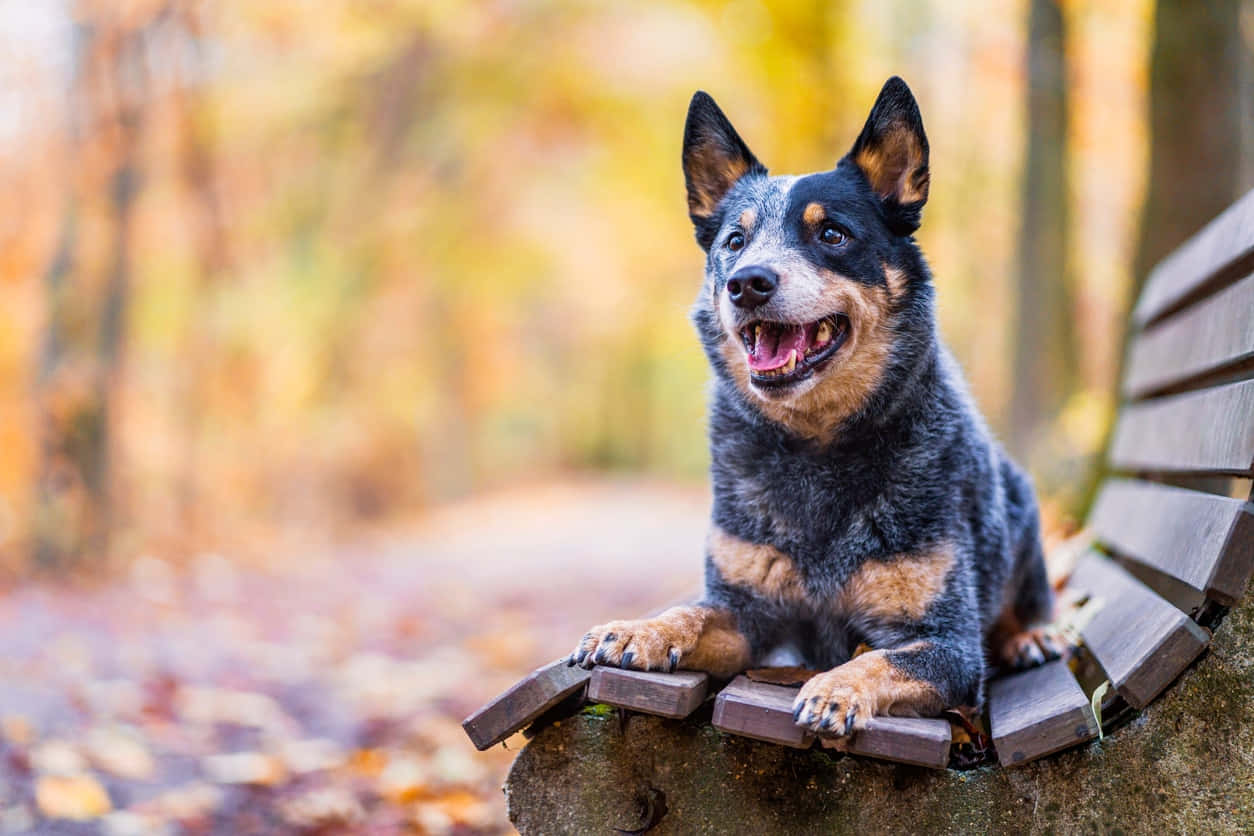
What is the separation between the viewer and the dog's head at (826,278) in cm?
304

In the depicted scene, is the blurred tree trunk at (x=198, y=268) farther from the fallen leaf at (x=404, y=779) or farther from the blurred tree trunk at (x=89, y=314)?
the fallen leaf at (x=404, y=779)

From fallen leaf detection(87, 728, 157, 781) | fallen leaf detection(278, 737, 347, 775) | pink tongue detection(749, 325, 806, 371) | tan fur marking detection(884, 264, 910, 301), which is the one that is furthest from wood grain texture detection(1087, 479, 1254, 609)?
fallen leaf detection(87, 728, 157, 781)

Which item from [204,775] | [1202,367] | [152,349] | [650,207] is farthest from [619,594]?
[152,349]

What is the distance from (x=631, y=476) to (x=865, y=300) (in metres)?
25.2

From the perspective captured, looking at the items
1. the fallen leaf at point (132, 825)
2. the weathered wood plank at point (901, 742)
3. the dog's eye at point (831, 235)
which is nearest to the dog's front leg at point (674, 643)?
the weathered wood plank at point (901, 742)

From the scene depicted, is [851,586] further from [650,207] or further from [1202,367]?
[650,207]

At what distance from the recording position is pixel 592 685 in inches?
106

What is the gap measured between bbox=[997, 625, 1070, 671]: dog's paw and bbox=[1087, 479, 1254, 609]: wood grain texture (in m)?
0.39

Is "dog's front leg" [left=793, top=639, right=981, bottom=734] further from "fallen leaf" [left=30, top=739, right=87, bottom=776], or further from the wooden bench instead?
"fallen leaf" [left=30, top=739, right=87, bottom=776]

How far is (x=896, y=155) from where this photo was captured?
3.24 metres

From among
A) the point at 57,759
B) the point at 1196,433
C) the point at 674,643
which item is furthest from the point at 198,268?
the point at 1196,433

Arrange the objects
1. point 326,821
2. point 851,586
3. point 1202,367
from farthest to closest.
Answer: point 326,821 < point 1202,367 < point 851,586

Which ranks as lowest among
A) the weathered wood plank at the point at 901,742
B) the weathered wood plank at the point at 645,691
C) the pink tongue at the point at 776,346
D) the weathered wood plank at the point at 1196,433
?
the weathered wood plank at the point at 901,742

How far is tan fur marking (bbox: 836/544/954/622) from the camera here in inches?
119
